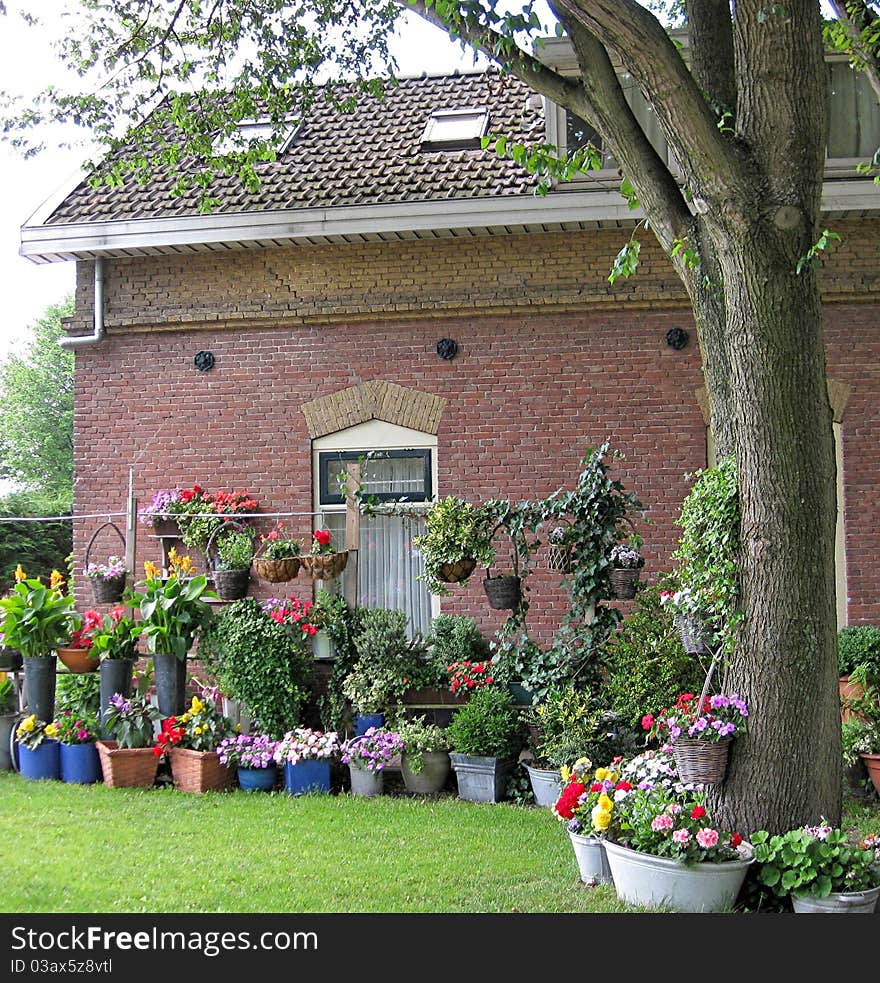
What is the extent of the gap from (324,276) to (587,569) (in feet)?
14.2

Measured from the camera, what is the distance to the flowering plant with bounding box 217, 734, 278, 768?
7621 mm

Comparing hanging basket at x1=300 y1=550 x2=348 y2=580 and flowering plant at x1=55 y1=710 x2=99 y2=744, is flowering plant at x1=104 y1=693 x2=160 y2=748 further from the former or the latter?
hanging basket at x1=300 y1=550 x2=348 y2=580

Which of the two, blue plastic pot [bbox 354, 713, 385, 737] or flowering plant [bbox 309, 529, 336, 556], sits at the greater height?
flowering plant [bbox 309, 529, 336, 556]

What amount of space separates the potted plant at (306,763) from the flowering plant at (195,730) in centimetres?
51

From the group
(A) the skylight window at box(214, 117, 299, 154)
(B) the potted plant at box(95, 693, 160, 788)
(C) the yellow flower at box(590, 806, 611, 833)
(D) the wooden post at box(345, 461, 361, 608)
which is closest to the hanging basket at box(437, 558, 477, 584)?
(D) the wooden post at box(345, 461, 361, 608)

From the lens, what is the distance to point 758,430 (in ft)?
16.5

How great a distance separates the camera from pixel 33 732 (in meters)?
8.12

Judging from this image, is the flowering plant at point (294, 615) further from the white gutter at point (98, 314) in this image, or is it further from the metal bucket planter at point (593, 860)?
the white gutter at point (98, 314)

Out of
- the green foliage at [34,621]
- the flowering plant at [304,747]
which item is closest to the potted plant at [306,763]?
the flowering plant at [304,747]

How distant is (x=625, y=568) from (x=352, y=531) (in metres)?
2.31

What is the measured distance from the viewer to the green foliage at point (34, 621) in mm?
8307

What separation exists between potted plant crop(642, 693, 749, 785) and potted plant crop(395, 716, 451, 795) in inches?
109
